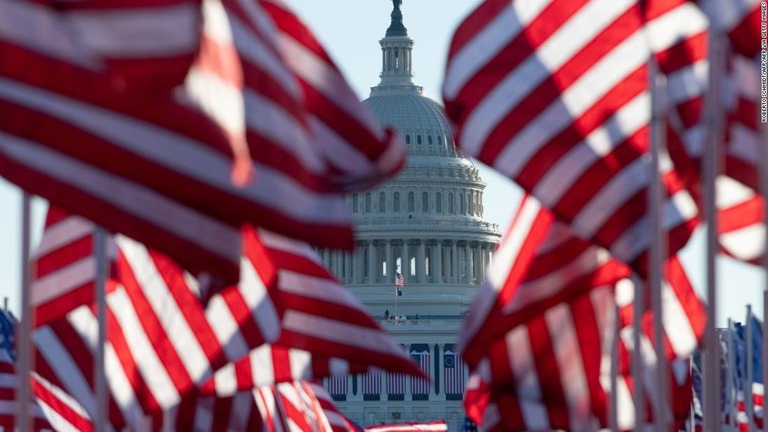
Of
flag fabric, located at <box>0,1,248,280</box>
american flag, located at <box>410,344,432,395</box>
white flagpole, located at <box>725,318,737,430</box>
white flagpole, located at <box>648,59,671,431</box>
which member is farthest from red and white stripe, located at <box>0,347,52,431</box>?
american flag, located at <box>410,344,432,395</box>

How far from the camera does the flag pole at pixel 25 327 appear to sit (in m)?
21.4

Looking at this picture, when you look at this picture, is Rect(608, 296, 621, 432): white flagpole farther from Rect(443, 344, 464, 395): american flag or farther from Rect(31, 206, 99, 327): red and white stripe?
Rect(443, 344, 464, 395): american flag

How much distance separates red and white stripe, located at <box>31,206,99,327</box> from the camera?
26.0m

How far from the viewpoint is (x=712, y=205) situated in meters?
22.3

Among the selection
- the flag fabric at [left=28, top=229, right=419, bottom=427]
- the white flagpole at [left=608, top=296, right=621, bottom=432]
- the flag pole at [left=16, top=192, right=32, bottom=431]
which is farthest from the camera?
the white flagpole at [left=608, top=296, right=621, bottom=432]

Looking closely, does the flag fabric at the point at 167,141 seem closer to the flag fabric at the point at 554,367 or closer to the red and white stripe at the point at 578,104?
the red and white stripe at the point at 578,104

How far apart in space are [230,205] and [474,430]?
50131mm

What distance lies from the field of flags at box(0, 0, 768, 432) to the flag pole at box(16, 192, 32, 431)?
0.03 m

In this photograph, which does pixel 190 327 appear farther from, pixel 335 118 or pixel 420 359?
pixel 420 359

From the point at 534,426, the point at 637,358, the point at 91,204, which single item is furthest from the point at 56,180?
the point at 534,426

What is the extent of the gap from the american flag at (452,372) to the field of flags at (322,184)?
157 metres

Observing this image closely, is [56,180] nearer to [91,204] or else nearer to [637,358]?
[91,204]

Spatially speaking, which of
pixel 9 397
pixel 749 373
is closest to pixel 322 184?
pixel 9 397

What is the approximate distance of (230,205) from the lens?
1895cm
